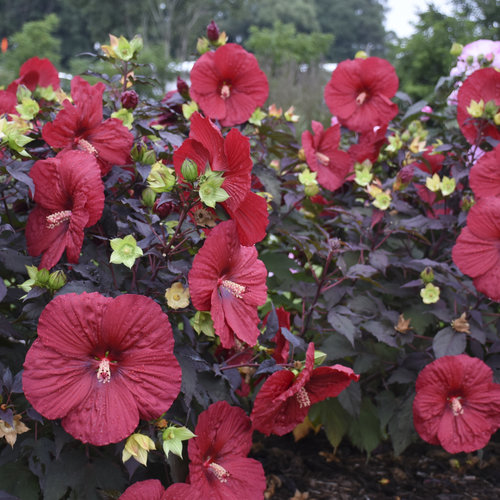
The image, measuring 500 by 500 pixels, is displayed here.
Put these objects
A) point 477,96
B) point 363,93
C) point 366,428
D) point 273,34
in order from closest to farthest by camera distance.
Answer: point 477,96 < point 366,428 < point 363,93 < point 273,34

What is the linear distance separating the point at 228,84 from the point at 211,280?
0.68 meters

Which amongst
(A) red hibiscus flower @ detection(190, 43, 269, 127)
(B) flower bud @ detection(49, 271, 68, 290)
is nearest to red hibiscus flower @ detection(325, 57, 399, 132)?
(A) red hibiscus flower @ detection(190, 43, 269, 127)

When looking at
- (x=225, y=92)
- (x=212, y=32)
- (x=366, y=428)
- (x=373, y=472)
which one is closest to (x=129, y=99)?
(x=225, y=92)

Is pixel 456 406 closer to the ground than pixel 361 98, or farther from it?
closer to the ground

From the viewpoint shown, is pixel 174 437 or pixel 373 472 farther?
pixel 373 472

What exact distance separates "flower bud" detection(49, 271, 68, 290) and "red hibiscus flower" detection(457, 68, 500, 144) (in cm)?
112

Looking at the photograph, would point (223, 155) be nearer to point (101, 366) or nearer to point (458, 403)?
point (101, 366)

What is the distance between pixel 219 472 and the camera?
1.08 metres

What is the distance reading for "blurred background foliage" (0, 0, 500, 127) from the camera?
28.5 ft

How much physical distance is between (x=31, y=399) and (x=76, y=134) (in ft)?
1.70

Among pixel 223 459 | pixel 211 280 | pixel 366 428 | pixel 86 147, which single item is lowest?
pixel 366 428

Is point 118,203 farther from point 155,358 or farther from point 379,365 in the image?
point 379,365

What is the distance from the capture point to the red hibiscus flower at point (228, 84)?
1420 mm

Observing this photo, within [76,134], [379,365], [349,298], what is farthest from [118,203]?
[379,365]
